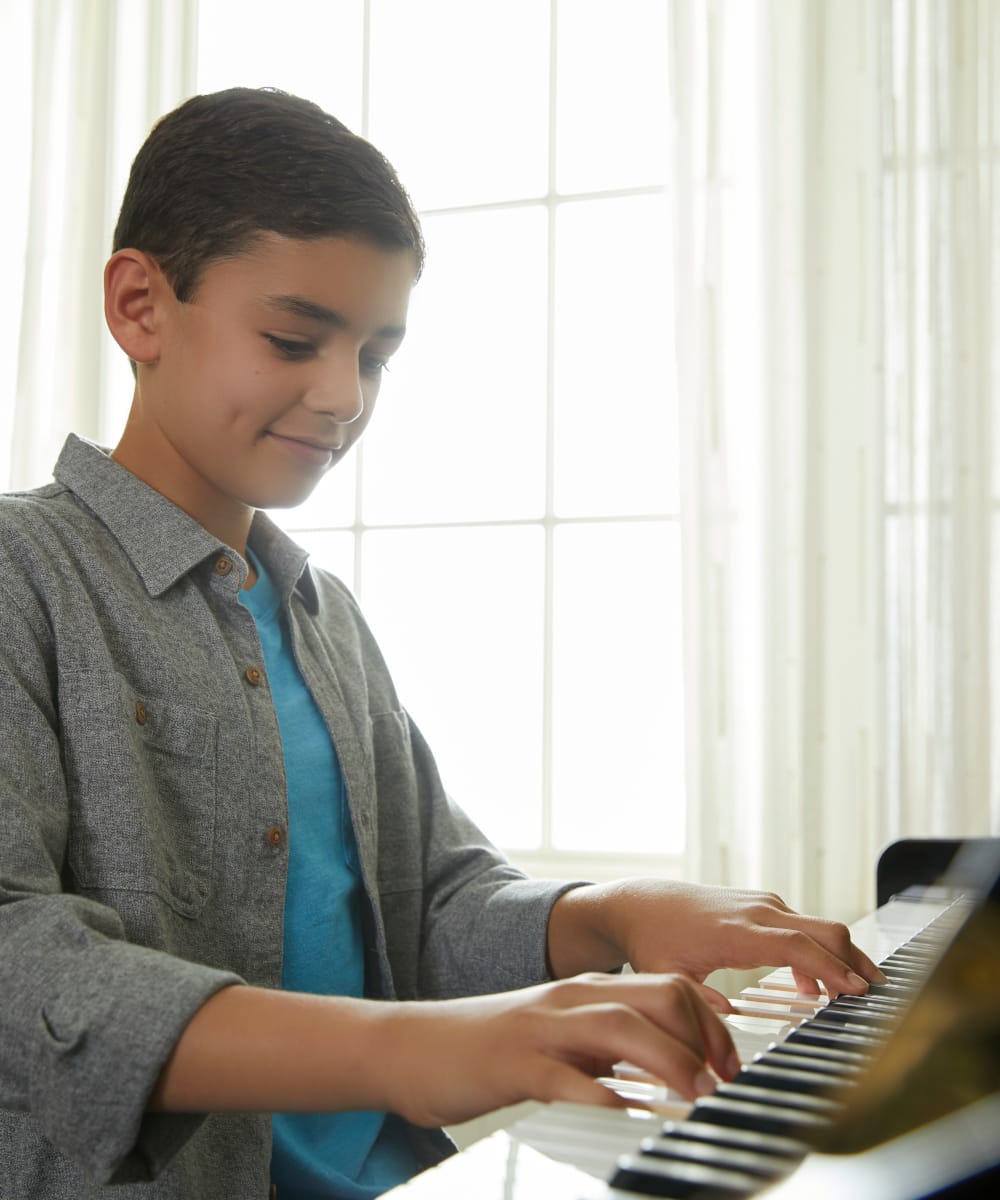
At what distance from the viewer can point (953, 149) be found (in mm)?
1928

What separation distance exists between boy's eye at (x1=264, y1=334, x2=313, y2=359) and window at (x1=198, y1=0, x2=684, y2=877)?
1.28m

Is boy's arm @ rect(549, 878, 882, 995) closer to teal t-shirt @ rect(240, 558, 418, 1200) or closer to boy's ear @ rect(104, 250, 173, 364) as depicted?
teal t-shirt @ rect(240, 558, 418, 1200)

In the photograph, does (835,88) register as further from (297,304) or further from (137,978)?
(137,978)

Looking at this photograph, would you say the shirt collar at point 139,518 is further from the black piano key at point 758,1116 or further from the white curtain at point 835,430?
the white curtain at point 835,430

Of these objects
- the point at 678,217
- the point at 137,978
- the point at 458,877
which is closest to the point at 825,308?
the point at 678,217

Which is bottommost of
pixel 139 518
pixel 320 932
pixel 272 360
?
pixel 320 932

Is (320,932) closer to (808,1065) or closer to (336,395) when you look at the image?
(336,395)

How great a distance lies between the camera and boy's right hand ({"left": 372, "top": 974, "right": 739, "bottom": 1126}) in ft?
1.64

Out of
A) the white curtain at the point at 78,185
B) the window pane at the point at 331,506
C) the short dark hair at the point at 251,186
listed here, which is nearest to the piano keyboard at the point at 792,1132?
the short dark hair at the point at 251,186

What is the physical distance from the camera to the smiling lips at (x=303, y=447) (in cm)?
105

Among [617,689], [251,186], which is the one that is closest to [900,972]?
[251,186]

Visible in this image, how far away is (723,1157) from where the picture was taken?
400mm

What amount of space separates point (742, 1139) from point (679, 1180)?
5 centimetres

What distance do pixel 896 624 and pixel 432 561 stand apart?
887 mm
